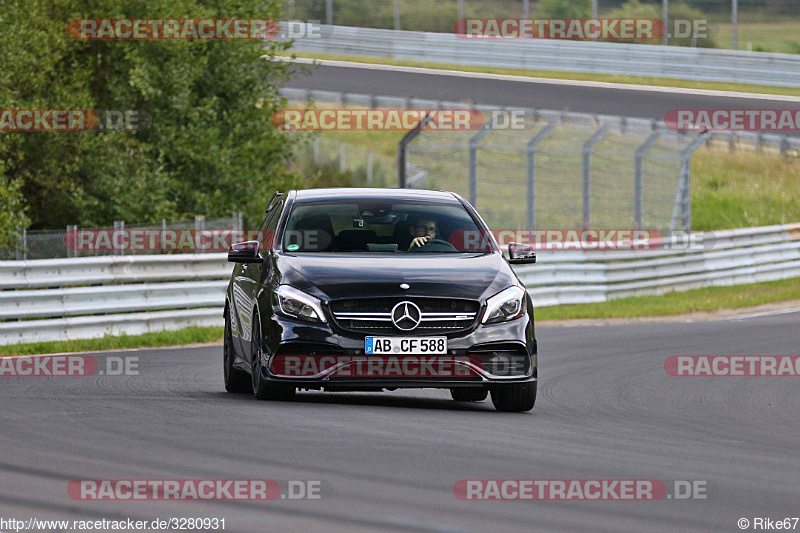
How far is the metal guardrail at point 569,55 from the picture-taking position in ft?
137

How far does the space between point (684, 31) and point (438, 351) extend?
35.8 meters

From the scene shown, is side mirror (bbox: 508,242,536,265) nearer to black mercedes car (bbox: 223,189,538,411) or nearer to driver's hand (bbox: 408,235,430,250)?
black mercedes car (bbox: 223,189,538,411)

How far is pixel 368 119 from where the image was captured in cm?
3934

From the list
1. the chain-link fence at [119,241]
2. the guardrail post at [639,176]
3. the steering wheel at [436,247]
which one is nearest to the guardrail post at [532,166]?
the guardrail post at [639,176]

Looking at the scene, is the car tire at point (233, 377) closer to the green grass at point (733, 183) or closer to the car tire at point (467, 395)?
the car tire at point (467, 395)

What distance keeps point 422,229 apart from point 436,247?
0.21 meters

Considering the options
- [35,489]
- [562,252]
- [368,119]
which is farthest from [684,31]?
[35,489]

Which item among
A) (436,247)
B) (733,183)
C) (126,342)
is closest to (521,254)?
(436,247)

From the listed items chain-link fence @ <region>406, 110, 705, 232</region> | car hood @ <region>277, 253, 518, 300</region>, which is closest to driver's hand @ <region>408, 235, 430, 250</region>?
car hood @ <region>277, 253, 518, 300</region>

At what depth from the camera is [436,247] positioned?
10.8 m

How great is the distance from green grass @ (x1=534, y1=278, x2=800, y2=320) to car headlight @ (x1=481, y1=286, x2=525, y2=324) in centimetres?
1154

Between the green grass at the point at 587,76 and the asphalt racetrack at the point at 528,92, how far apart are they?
875mm

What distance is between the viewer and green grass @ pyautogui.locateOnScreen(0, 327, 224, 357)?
16141mm

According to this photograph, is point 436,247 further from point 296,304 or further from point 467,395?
point 296,304
